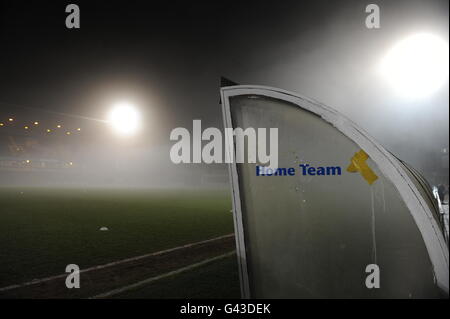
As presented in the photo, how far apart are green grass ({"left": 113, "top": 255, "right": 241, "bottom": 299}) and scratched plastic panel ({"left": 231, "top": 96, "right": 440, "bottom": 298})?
2022mm

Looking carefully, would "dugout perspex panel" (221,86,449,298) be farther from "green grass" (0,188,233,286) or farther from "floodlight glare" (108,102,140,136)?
"floodlight glare" (108,102,140,136)

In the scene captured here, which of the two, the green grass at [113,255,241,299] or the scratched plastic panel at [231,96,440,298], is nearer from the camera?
the scratched plastic panel at [231,96,440,298]

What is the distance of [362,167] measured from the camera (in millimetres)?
3656

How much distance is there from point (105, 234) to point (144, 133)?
69293 mm

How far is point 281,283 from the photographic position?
12.6ft

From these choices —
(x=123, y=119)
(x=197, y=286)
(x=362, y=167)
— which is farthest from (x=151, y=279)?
(x=123, y=119)

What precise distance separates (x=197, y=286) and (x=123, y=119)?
221 ft

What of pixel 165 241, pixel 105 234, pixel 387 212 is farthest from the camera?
pixel 105 234

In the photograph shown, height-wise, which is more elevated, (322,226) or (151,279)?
(322,226)

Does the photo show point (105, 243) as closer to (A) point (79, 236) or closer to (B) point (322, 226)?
(A) point (79, 236)

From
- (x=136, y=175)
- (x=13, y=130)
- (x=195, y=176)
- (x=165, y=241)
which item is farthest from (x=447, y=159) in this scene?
(x=13, y=130)

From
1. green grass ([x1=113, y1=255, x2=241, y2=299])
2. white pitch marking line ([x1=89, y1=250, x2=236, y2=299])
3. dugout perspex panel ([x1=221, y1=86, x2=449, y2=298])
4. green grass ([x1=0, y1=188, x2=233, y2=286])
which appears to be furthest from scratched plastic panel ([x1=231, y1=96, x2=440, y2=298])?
green grass ([x1=0, y1=188, x2=233, y2=286])

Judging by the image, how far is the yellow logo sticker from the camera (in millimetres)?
3629

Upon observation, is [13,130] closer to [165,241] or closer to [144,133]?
[144,133]
